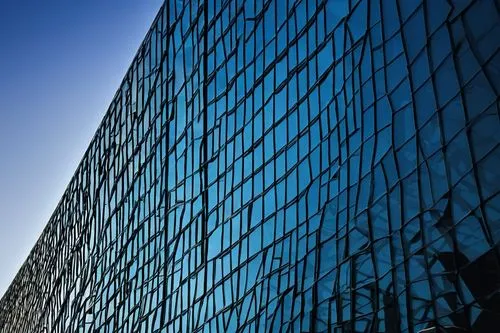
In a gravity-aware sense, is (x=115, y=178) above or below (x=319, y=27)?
above

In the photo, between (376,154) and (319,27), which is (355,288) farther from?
(319,27)

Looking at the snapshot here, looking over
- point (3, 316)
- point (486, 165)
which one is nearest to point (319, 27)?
point (486, 165)

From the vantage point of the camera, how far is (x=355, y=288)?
16812 mm

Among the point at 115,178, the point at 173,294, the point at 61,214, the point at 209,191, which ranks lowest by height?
the point at 173,294

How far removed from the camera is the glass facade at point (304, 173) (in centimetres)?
1404

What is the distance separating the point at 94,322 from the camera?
118 feet

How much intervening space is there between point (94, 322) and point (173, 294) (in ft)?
31.0

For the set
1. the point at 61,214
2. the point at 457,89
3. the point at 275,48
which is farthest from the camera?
the point at 61,214

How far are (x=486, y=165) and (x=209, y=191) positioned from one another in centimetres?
1396

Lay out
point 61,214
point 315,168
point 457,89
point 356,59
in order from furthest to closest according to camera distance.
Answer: point 61,214
point 315,168
point 356,59
point 457,89

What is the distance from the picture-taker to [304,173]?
2012cm

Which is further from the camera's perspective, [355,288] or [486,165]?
[355,288]

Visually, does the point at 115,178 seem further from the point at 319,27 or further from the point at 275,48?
the point at 319,27

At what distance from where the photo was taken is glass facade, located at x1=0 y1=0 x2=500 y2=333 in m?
14.0
